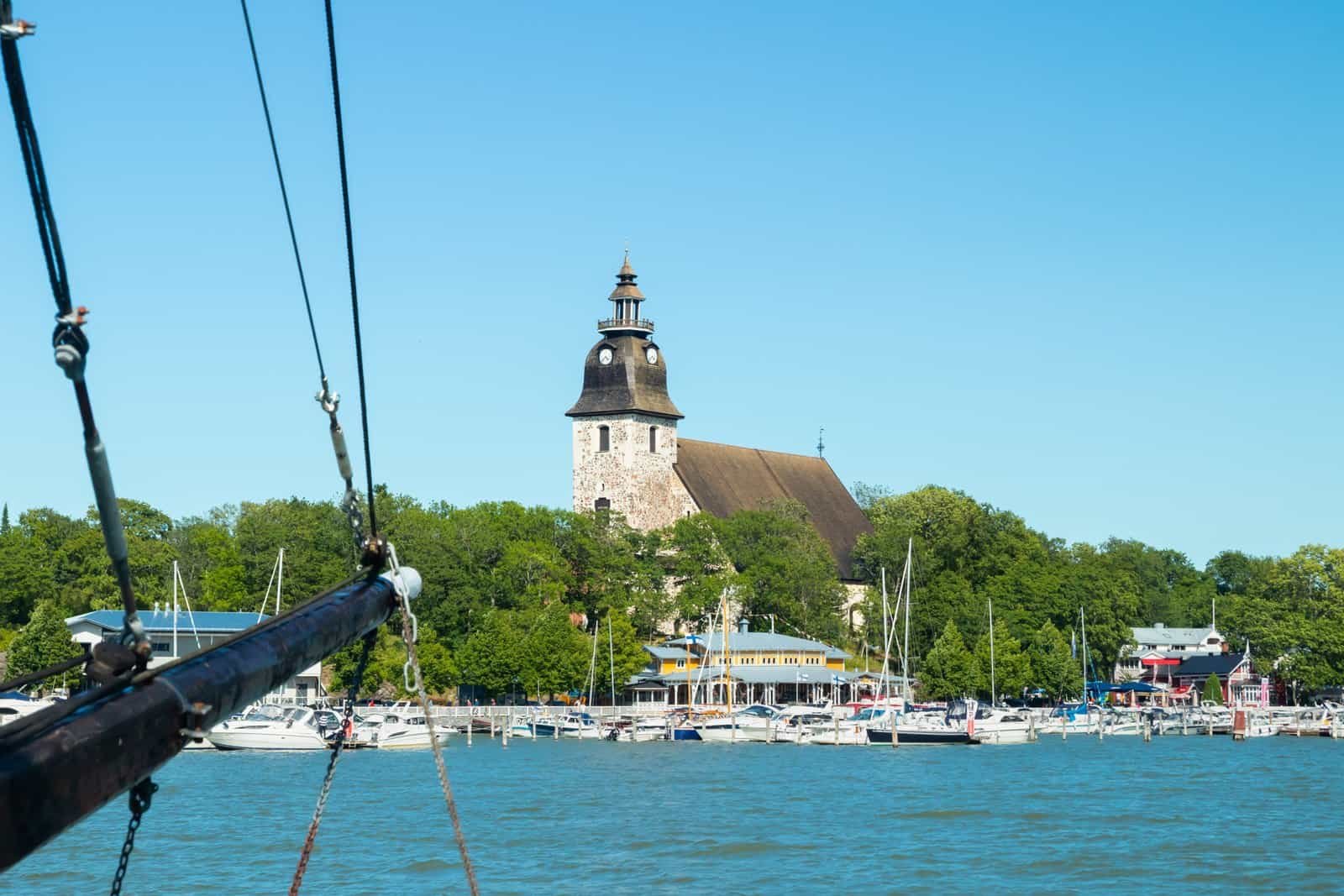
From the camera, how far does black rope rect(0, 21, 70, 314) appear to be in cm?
549

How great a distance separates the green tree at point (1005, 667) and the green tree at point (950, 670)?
1.95 feet

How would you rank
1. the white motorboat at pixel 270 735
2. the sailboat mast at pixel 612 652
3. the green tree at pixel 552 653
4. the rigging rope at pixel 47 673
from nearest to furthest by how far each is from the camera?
1. the rigging rope at pixel 47 673
2. the white motorboat at pixel 270 735
3. the green tree at pixel 552 653
4. the sailboat mast at pixel 612 652

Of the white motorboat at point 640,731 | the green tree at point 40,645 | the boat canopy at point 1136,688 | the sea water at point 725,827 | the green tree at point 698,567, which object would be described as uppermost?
the green tree at point 698,567

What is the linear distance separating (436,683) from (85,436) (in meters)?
87.4

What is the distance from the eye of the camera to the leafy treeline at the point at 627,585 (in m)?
92.7

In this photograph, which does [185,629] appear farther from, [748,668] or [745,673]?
[748,668]

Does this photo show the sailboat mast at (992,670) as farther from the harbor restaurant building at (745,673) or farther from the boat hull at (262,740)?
the boat hull at (262,740)

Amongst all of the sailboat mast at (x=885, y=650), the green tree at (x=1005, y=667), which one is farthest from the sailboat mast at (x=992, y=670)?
the sailboat mast at (x=885, y=650)

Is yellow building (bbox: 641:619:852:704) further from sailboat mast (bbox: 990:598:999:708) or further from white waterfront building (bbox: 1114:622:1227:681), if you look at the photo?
white waterfront building (bbox: 1114:622:1227:681)

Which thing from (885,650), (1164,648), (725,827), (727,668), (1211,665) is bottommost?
(725,827)

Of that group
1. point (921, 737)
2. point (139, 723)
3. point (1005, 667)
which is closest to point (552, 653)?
point (921, 737)

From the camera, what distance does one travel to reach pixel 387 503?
104125 mm

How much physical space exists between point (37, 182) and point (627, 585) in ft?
313

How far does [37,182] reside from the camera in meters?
5.87
